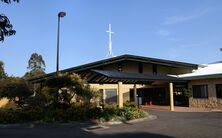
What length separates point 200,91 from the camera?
1059 inches

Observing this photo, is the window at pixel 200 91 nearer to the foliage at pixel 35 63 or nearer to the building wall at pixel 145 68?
the building wall at pixel 145 68

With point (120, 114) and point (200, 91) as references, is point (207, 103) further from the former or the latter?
point (120, 114)

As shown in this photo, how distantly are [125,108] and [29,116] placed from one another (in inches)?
242

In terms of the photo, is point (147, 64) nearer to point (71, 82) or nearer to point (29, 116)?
point (71, 82)

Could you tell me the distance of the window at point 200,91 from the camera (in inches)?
1039

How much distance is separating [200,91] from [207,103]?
144cm

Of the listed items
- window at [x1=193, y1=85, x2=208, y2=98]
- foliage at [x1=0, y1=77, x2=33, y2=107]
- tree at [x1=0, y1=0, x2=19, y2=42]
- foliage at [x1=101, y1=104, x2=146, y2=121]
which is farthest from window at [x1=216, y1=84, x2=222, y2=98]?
tree at [x1=0, y1=0, x2=19, y2=42]

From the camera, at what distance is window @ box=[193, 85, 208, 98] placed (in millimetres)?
26391

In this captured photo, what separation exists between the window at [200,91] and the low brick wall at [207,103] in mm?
494

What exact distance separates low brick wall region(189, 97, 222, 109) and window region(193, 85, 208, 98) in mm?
494

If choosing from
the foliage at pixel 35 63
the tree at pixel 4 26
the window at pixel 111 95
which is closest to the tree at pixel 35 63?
the foliage at pixel 35 63

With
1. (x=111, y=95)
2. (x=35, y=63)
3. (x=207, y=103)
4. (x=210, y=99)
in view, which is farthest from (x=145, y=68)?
(x=35, y=63)

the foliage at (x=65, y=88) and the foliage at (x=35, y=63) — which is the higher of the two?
Result: the foliage at (x=35, y=63)

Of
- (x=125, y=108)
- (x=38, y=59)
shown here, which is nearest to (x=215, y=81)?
(x=125, y=108)
